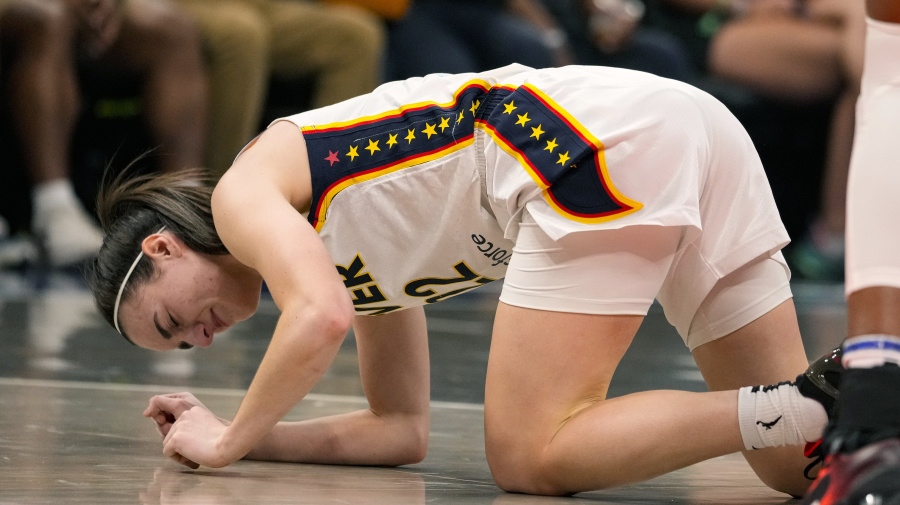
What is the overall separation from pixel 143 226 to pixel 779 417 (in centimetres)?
98

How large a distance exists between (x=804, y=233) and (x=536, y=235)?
499 cm

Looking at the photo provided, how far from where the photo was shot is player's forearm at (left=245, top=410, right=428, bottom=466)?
5.98ft

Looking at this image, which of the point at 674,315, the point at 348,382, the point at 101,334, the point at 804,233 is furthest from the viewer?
the point at 804,233

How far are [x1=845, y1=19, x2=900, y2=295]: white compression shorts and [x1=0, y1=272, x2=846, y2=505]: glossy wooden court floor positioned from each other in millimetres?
544

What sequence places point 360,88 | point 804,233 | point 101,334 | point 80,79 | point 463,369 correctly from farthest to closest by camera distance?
point 804,233 → point 360,88 → point 80,79 → point 101,334 → point 463,369

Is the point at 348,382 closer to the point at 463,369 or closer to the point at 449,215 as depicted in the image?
the point at 463,369

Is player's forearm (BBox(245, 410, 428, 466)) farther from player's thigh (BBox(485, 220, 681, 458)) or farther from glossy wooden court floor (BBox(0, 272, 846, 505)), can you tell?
player's thigh (BBox(485, 220, 681, 458))

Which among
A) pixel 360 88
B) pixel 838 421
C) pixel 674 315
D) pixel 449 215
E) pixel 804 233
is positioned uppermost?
pixel 838 421

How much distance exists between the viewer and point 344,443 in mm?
1850

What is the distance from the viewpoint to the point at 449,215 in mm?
1670

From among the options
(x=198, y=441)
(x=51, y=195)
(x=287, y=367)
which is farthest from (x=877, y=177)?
(x=51, y=195)

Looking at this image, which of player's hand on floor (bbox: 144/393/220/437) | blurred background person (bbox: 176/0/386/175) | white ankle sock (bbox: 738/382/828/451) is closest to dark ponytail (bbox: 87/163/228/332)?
player's hand on floor (bbox: 144/393/220/437)

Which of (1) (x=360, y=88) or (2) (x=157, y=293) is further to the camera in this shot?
(1) (x=360, y=88)

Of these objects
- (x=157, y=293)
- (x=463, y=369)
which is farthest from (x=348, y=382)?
(x=157, y=293)
